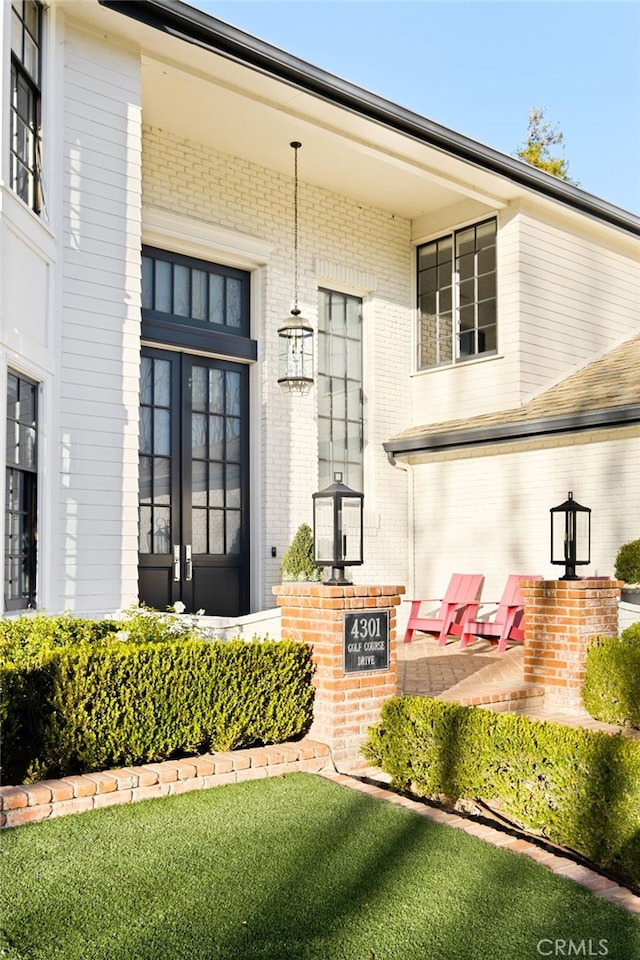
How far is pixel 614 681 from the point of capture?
22.0ft

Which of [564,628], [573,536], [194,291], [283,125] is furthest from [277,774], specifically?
[283,125]

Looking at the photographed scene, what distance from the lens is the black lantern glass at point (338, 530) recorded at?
584cm

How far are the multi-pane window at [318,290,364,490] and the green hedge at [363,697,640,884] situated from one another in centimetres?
660

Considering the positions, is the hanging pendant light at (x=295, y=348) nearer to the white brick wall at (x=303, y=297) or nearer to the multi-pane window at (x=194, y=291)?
the white brick wall at (x=303, y=297)

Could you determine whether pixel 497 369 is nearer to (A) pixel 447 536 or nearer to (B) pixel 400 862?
(A) pixel 447 536

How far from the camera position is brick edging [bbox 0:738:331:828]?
4182 mm

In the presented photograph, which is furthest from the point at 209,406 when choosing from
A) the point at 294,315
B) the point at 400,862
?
the point at 400,862

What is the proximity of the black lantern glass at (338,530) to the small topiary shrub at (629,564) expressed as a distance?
480 centimetres

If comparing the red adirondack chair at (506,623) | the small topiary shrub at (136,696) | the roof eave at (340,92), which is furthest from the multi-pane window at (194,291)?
the small topiary shrub at (136,696)

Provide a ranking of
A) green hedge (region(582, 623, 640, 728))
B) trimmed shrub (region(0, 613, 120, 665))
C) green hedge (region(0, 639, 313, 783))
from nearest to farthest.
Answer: green hedge (region(0, 639, 313, 783)), trimmed shrub (region(0, 613, 120, 665)), green hedge (region(582, 623, 640, 728))

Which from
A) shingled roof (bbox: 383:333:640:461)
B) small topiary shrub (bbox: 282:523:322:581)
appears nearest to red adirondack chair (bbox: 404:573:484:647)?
small topiary shrub (bbox: 282:523:322:581)

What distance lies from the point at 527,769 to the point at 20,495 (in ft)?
14.3

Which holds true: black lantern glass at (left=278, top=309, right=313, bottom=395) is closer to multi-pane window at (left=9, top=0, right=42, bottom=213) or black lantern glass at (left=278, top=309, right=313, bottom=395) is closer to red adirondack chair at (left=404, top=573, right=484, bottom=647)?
red adirondack chair at (left=404, top=573, right=484, bottom=647)

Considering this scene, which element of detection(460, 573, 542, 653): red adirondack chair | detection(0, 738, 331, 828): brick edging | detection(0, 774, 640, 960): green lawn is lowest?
detection(0, 774, 640, 960): green lawn
